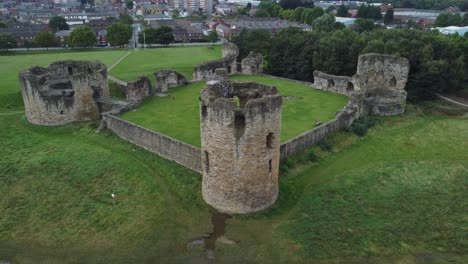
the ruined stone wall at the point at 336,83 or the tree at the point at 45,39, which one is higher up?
the tree at the point at 45,39

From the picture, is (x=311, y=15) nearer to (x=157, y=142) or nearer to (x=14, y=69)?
(x=14, y=69)

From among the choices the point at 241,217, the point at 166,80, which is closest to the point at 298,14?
the point at 166,80

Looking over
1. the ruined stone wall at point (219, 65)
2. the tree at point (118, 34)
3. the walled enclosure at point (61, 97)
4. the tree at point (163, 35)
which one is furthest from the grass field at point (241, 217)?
the tree at point (163, 35)

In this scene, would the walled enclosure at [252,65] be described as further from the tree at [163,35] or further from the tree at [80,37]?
the tree at [80,37]

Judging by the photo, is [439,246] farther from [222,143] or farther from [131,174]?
[131,174]

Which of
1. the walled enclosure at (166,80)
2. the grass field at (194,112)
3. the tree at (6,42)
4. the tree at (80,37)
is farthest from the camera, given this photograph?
the tree at (80,37)

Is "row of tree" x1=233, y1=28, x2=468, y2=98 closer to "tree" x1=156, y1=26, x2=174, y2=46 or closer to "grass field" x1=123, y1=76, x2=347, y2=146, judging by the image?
"grass field" x1=123, y1=76, x2=347, y2=146
